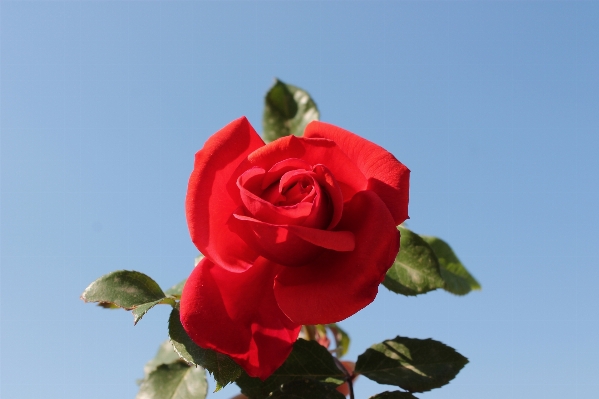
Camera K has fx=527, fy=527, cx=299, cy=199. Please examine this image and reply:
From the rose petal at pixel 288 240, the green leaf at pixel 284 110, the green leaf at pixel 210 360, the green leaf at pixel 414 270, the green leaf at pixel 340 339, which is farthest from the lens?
the green leaf at pixel 340 339

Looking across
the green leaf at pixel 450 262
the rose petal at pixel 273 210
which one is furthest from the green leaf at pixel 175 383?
the green leaf at pixel 450 262

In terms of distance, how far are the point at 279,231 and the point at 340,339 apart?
4.16 ft

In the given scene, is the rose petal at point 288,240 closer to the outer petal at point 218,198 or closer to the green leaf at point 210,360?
the outer petal at point 218,198

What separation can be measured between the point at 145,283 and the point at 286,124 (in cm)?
63

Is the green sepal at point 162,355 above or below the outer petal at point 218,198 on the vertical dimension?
below

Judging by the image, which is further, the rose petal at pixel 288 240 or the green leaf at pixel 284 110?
the green leaf at pixel 284 110

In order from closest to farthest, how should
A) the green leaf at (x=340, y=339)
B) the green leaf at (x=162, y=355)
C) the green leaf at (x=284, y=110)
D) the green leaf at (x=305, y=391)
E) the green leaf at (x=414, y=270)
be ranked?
the green leaf at (x=305, y=391) → the green leaf at (x=414, y=270) → the green leaf at (x=284, y=110) → the green leaf at (x=162, y=355) → the green leaf at (x=340, y=339)

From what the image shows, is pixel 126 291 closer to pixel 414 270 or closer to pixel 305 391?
pixel 305 391

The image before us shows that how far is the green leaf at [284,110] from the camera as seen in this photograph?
140cm

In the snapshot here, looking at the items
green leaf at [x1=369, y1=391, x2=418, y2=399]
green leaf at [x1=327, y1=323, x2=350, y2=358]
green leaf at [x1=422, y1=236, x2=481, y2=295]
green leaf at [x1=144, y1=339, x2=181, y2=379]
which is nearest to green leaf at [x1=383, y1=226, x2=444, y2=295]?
green leaf at [x1=369, y1=391, x2=418, y2=399]

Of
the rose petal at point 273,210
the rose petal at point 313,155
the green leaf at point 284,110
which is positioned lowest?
the rose petal at point 273,210

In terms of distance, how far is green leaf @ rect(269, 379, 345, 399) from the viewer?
3.32 ft

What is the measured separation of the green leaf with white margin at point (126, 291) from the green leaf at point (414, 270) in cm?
50

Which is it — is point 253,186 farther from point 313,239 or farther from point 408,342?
point 408,342
